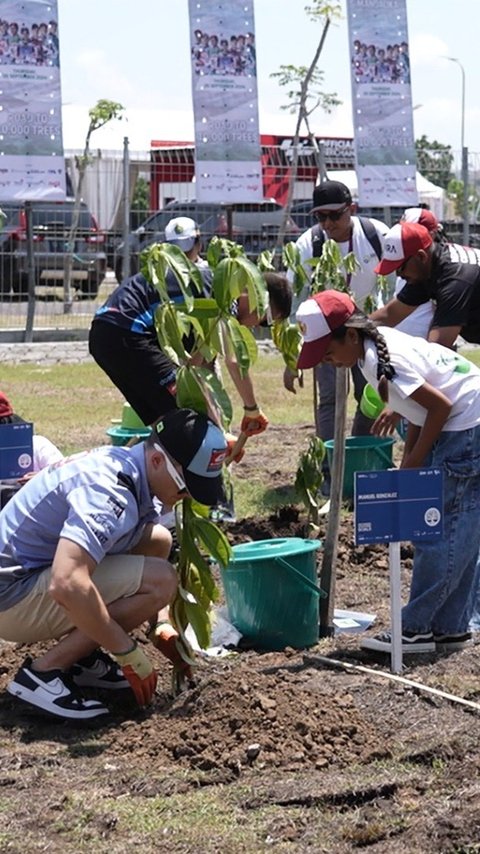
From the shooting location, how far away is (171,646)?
5.09 m

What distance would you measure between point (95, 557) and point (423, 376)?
1504 mm

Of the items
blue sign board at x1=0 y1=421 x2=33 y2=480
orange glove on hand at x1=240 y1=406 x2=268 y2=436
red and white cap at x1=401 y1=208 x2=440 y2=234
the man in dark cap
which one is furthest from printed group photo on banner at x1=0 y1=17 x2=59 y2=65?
blue sign board at x1=0 y1=421 x2=33 y2=480

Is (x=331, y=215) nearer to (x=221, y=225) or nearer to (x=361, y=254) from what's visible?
(x=361, y=254)

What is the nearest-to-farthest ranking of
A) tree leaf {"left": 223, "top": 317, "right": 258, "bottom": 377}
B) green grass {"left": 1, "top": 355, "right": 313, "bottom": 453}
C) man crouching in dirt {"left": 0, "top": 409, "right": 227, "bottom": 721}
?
man crouching in dirt {"left": 0, "top": 409, "right": 227, "bottom": 721}
tree leaf {"left": 223, "top": 317, "right": 258, "bottom": 377}
green grass {"left": 1, "top": 355, "right": 313, "bottom": 453}

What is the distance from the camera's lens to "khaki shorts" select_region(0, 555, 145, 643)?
4.87 meters

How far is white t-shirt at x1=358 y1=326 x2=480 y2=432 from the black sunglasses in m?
2.70

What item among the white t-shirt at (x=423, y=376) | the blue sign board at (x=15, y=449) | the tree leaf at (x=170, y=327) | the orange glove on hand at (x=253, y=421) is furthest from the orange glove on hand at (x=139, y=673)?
the orange glove on hand at (x=253, y=421)

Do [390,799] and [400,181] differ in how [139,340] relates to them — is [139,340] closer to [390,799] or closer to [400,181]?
[390,799]

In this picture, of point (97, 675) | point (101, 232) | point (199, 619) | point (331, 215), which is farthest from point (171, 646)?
point (101, 232)

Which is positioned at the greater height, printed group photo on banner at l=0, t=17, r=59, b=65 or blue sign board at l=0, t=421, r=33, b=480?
printed group photo on banner at l=0, t=17, r=59, b=65

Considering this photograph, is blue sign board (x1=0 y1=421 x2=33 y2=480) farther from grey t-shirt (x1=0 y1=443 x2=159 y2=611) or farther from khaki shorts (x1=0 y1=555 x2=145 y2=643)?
khaki shorts (x1=0 y1=555 x2=145 y2=643)

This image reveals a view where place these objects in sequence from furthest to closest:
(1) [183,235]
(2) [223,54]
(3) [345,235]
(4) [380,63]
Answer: (4) [380,63], (2) [223,54], (3) [345,235], (1) [183,235]

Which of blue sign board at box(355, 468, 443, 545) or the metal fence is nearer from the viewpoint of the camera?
blue sign board at box(355, 468, 443, 545)

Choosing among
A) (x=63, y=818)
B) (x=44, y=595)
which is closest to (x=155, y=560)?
(x=44, y=595)
